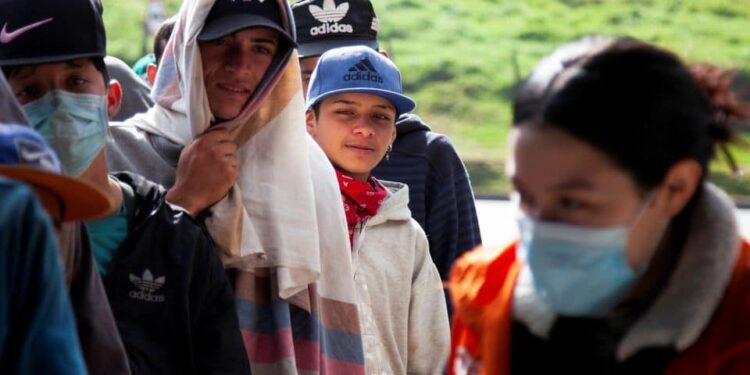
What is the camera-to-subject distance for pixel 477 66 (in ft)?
62.1

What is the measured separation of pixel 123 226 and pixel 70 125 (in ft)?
0.88

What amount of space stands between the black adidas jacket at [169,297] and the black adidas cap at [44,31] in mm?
359

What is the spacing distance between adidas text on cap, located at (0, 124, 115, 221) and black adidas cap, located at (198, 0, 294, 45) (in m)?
1.91

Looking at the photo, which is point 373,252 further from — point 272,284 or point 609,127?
point 609,127

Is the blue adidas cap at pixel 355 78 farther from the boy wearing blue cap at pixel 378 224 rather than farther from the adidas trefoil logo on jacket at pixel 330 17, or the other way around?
the adidas trefoil logo on jacket at pixel 330 17

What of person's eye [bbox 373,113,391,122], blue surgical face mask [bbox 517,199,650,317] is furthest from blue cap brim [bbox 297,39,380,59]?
blue surgical face mask [bbox 517,199,650,317]

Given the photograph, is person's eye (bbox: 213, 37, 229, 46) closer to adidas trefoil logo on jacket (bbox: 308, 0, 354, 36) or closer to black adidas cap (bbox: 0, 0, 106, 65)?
black adidas cap (bbox: 0, 0, 106, 65)

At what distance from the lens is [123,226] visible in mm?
3654

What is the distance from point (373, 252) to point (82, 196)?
2610mm

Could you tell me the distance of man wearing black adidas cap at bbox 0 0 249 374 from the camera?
3619mm

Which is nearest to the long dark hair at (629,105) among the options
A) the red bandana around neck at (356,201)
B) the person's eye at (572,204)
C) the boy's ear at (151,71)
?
the person's eye at (572,204)

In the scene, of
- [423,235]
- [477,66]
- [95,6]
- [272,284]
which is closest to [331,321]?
[272,284]

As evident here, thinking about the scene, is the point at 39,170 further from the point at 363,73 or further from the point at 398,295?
the point at 363,73

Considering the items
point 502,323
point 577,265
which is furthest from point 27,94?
point 577,265
